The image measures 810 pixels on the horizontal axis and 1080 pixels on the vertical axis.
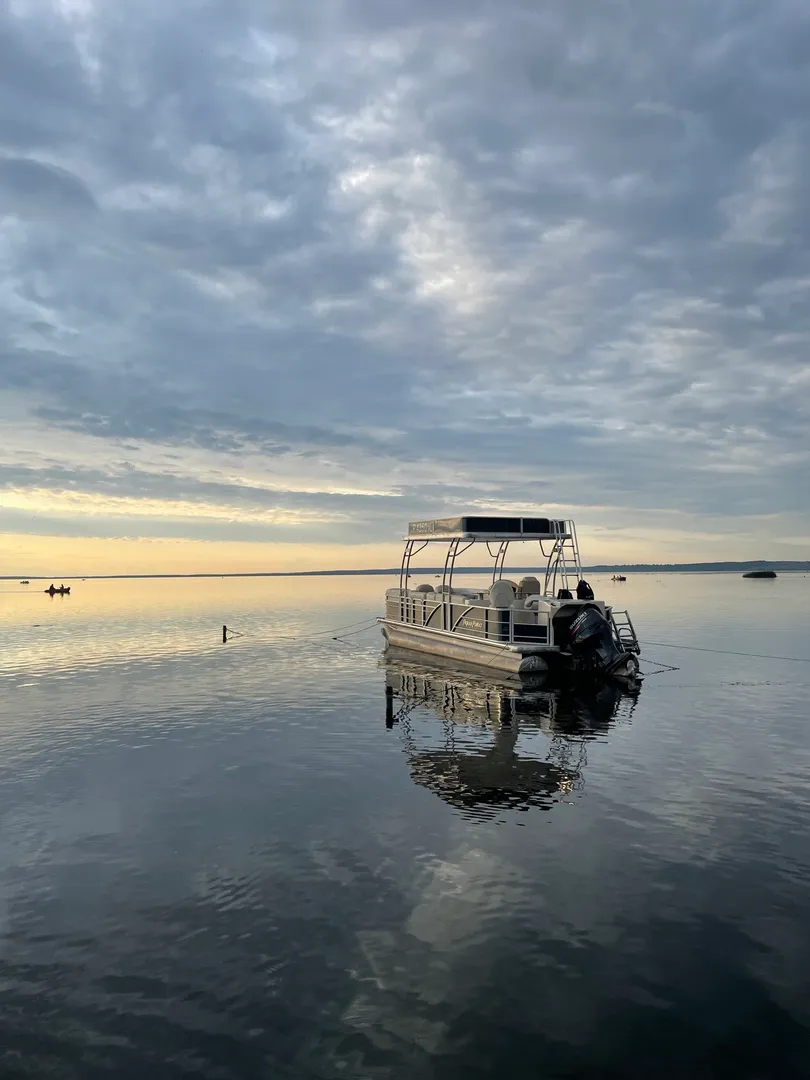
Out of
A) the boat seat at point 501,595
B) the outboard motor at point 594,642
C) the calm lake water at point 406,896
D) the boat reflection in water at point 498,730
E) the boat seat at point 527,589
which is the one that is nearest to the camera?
the calm lake water at point 406,896

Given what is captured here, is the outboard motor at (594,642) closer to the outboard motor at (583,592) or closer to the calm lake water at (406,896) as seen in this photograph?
the outboard motor at (583,592)

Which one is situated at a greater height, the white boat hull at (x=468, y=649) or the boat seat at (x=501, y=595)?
the boat seat at (x=501, y=595)

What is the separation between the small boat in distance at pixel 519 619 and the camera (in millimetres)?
28328

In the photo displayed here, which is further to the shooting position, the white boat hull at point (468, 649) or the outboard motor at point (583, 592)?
the outboard motor at point (583, 592)

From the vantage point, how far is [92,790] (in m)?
15.2

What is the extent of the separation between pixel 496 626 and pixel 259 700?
1101cm

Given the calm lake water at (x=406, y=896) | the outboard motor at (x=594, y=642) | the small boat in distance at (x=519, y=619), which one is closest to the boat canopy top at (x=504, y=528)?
the small boat in distance at (x=519, y=619)

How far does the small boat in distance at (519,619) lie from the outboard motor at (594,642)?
0.13 feet

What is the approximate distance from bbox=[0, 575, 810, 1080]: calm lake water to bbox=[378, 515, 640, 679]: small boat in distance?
609 centimetres

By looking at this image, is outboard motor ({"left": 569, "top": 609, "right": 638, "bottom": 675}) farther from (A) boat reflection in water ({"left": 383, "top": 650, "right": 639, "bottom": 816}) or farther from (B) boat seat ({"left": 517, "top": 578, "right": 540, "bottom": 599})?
(B) boat seat ({"left": 517, "top": 578, "right": 540, "bottom": 599})

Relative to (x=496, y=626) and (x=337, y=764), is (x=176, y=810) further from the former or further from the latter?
(x=496, y=626)

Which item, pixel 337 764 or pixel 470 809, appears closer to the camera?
pixel 470 809

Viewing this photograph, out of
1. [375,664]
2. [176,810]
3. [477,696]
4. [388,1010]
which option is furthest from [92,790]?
[375,664]

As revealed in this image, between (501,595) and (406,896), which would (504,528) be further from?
(406,896)
